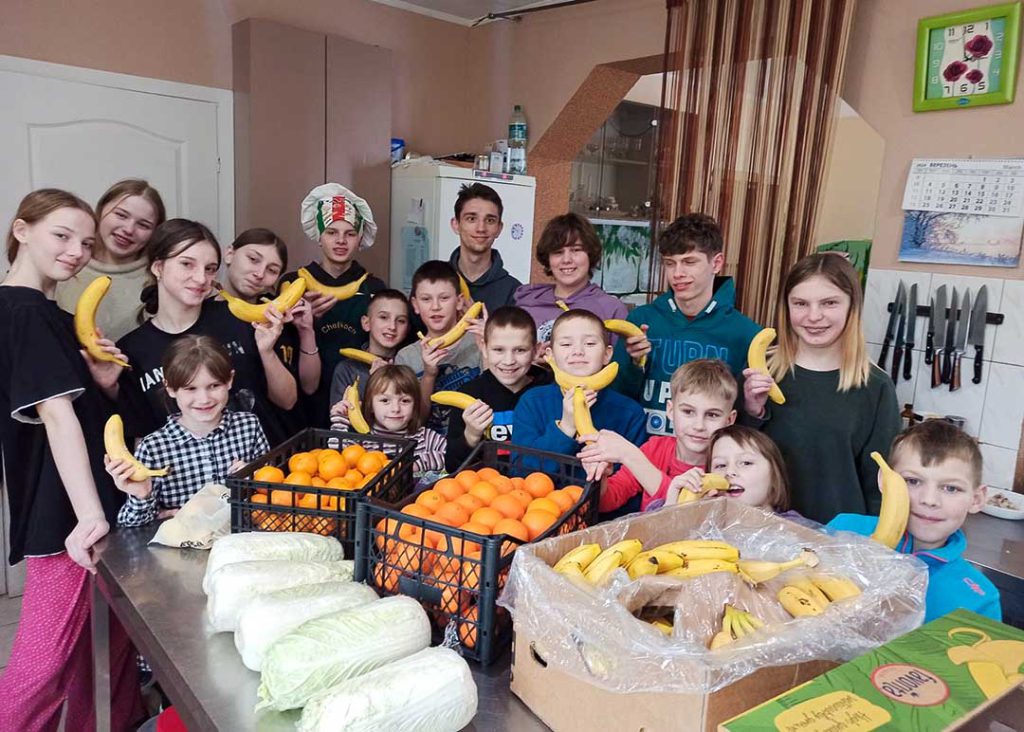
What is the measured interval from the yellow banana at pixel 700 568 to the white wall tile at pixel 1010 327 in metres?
2.02

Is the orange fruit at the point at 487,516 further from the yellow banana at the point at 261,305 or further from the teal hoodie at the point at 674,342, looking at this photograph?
the yellow banana at the point at 261,305

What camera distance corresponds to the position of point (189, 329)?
1988mm

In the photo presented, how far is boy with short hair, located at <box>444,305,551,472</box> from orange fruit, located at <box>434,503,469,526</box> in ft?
2.08

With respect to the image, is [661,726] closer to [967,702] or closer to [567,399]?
[967,702]

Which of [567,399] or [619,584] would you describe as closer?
[619,584]

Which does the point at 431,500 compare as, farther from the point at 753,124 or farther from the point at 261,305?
the point at 753,124

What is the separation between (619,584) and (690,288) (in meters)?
1.29

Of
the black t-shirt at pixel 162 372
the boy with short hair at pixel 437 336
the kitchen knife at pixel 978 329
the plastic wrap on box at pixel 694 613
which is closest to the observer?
the plastic wrap on box at pixel 694 613

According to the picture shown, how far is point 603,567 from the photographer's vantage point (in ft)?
3.43

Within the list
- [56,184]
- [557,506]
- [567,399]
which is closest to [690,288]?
[567,399]

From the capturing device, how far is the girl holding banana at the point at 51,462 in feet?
5.23

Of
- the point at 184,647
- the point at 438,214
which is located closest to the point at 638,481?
the point at 184,647

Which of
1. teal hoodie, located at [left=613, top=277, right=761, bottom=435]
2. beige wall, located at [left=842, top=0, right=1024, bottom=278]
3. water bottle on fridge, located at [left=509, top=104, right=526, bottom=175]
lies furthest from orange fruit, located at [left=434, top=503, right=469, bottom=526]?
water bottle on fridge, located at [left=509, top=104, right=526, bottom=175]

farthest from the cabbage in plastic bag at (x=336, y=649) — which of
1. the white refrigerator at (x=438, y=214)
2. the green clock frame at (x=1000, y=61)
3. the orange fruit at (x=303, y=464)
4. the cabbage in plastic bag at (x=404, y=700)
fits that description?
the white refrigerator at (x=438, y=214)
